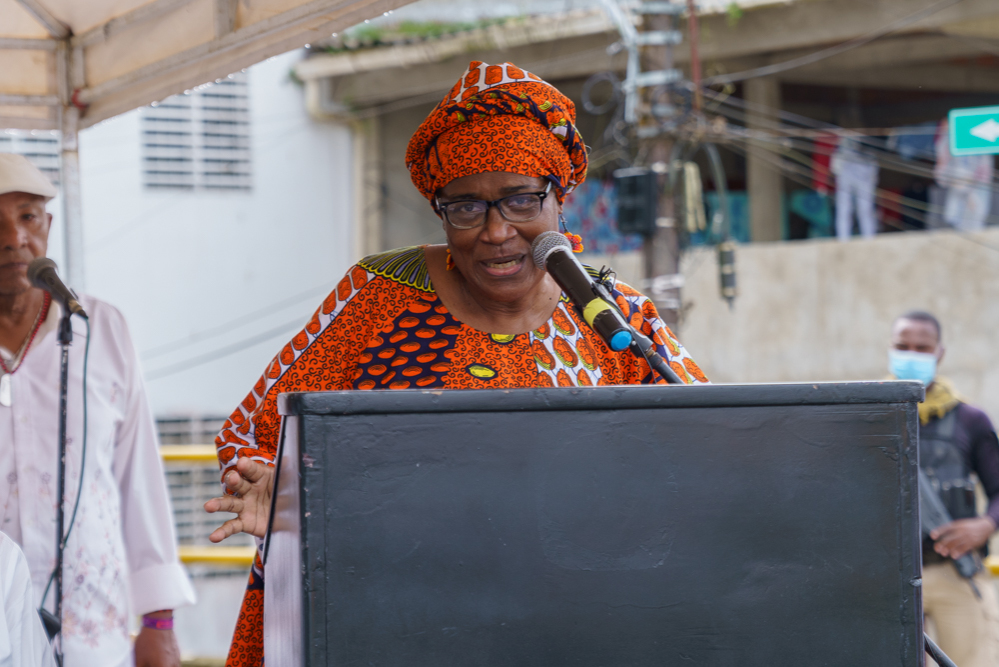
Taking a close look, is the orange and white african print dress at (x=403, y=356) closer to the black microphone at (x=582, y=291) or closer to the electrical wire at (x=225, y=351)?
the black microphone at (x=582, y=291)

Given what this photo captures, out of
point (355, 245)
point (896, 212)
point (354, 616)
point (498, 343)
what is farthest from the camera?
point (355, 245)

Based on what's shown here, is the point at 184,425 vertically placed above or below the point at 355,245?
below

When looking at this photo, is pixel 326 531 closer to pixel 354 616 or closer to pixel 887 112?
pixel 354 616

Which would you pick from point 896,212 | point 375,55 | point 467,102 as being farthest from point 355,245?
point 467,102

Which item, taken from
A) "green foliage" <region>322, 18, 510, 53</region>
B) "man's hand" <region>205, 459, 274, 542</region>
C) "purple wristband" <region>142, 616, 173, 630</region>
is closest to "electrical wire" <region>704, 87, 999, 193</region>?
"green foliage" <region>322, 18, 510, 53</region>

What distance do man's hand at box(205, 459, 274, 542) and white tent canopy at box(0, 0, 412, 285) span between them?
4.41 feet

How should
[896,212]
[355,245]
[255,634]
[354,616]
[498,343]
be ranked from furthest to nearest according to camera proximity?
[355,245] → [896,212] → [498,343] → [255,634] → [354,616]

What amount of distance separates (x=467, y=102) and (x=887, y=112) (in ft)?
43.8

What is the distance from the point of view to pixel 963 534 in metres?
4.41

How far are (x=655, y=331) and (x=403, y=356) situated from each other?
46 cm

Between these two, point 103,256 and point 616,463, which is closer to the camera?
point 616,463

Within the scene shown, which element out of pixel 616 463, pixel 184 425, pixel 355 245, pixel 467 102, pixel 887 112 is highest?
pixel 887 112

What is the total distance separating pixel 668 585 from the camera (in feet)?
3.88

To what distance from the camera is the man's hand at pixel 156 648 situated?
298 centimetres
